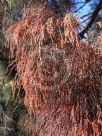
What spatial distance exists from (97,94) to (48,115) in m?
0.30

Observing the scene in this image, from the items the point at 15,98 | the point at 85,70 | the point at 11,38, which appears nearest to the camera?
the point at 85,70

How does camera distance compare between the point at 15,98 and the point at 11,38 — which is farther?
the point at 15,98

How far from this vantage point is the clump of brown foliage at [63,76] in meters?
2.56

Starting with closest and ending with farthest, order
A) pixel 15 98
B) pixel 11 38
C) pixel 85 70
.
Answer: pixel 85 70
pixel 11 38
pixel 15 98

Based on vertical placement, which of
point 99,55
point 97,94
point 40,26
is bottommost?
point 97,94

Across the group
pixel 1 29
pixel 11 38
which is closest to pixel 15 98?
pixel 1 29

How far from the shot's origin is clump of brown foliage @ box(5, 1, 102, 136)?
2.56 metres

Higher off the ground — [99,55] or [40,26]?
[40,26]

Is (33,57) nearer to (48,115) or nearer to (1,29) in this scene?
(48,115)

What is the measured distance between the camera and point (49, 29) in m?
2.62

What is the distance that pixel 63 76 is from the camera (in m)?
2.57

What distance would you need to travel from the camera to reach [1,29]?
3545 mm

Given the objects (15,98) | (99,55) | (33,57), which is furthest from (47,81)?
(15,98)

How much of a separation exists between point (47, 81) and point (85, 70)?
0.69 feet
